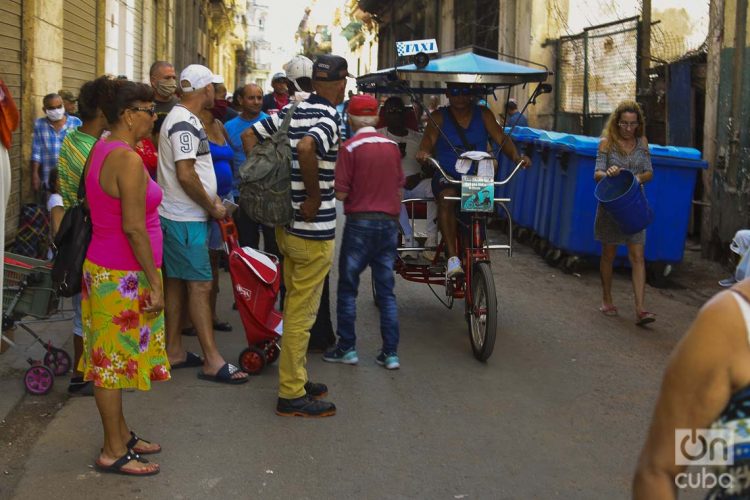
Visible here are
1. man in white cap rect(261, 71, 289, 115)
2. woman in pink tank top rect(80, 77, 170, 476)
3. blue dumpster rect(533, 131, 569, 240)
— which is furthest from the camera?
blue dumpster rect(533, 131, 569, 240)

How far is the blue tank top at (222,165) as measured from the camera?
22.1ft

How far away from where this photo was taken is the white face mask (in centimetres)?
989

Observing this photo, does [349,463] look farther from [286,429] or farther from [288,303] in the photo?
[288,303]

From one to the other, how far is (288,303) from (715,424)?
3.67 meters

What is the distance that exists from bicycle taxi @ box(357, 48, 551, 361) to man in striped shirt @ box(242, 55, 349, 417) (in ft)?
4.82

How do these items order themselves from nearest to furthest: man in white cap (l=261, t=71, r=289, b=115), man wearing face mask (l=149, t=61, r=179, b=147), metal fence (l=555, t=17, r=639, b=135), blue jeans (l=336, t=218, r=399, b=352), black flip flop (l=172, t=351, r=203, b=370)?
blue jeans (l=336, t=218, r=399, b=352), black flip flop (l=172, t=351, r=203, b=370), man wearing face mask (l=149, t=61, r=179, b=147), man in white cap (l=261, t=71, r=289, b=115), metal fence (l=555, t=17, r=639, b=135)

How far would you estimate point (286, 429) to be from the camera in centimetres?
520

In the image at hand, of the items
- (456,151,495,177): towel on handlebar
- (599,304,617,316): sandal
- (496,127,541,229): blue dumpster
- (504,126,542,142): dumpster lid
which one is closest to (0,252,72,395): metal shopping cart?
(456,151,495,177): towel on handlebar

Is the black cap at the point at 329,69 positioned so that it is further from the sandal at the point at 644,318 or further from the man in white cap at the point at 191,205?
the sandal at the point at 644,318

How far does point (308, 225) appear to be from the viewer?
5.47 m

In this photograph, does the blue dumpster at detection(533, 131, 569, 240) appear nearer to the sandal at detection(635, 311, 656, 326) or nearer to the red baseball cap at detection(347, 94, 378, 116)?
the sandal at detection(635, 311, 656, 326)

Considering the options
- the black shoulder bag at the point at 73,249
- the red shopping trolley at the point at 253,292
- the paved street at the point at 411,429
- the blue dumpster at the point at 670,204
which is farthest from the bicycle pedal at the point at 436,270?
the black shoulder bag at the point at 73,249

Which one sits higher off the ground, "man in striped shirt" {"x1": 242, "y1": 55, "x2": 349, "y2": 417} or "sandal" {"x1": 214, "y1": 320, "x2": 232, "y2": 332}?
"man in striped shirt" {"x1": 242, "y1": 55, "x2": 349, "y2": 417}

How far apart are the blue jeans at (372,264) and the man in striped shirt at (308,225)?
62cm
